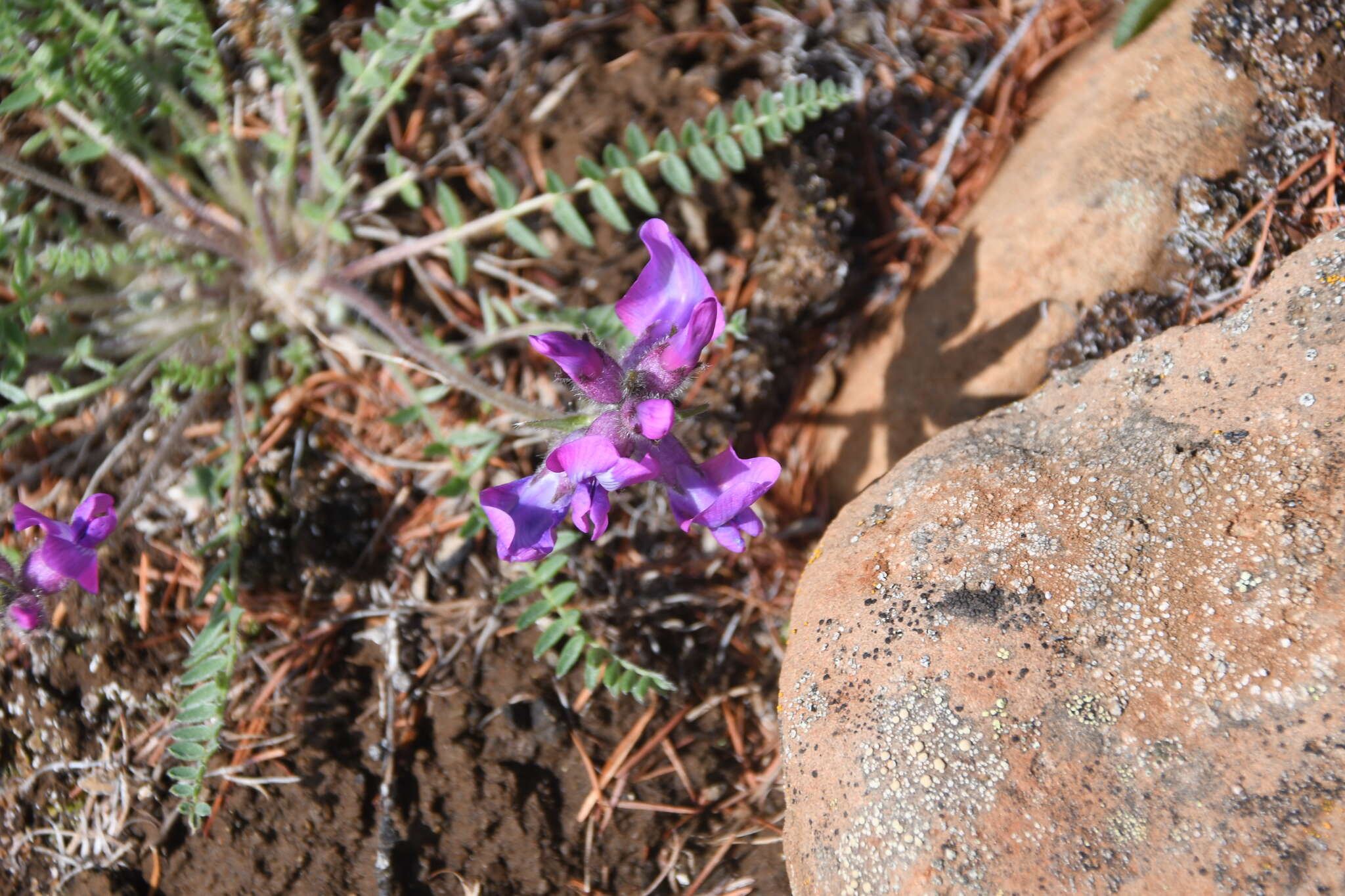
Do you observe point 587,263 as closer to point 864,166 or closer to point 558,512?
point 864,166

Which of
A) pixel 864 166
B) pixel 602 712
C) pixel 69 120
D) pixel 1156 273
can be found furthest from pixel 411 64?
pixel 1156 273

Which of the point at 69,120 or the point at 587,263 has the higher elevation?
the point at 69,120

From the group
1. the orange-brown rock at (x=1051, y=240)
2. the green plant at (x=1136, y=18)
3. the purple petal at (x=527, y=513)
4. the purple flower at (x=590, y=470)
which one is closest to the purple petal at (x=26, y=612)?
the purple petal at (x=527, y=513)

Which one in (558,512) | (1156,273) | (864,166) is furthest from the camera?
(864,166)

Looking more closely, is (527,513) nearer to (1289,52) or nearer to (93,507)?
(93,507)

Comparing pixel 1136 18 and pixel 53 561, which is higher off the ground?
pixel 1136 18

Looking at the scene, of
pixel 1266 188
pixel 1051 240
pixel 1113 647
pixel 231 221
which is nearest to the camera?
pixel 1113 647

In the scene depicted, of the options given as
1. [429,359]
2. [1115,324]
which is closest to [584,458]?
[429,359]
